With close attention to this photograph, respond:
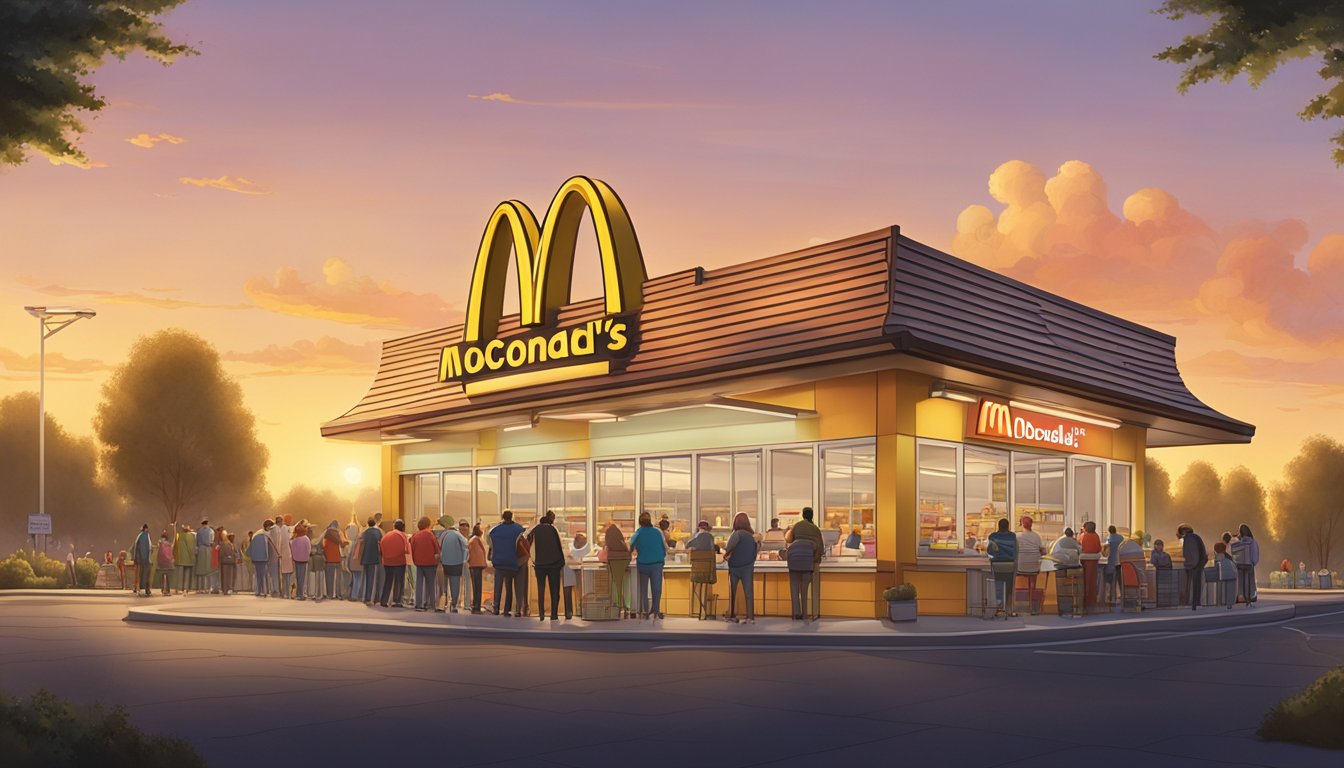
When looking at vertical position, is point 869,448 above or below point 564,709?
above

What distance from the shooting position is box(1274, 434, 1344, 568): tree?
101 metres

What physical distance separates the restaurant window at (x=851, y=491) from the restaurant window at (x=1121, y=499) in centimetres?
939

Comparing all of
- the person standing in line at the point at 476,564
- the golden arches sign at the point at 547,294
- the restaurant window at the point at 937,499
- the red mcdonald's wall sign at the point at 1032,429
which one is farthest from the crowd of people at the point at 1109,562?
the person standing in line at the point at 476,564

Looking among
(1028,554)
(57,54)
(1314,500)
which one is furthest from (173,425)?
(1314,500)

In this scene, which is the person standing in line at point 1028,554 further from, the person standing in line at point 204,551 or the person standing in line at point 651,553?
the person standing in line at point 204,551

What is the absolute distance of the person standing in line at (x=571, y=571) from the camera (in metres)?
24.2

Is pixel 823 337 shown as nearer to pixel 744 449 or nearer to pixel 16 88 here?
pixel 744 449

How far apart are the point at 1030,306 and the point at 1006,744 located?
1955cm

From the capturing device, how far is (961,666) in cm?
1612

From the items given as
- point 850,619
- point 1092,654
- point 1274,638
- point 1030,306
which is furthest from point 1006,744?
point 1030,306

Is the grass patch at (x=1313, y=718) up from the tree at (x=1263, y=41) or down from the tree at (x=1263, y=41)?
down

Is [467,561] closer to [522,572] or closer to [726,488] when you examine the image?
[522,572]

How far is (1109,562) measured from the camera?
86.9 ft

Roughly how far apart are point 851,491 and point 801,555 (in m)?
3.50
